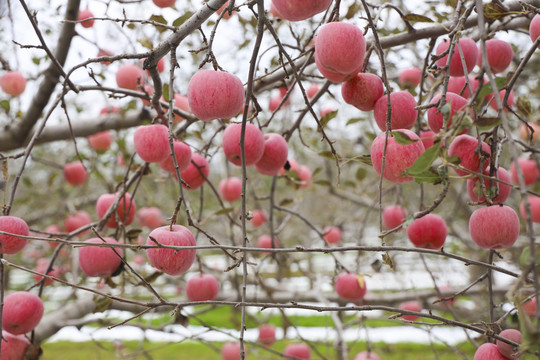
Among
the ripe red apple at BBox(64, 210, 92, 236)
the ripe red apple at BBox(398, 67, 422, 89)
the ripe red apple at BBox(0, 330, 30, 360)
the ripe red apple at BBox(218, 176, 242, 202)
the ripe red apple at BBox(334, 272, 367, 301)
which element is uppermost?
the ripe red apple at BBox(398, 67, 422, 89)

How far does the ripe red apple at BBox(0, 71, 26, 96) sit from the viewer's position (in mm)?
1827

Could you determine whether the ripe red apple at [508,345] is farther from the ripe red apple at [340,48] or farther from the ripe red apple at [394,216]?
the ripe red apple at [394,216]

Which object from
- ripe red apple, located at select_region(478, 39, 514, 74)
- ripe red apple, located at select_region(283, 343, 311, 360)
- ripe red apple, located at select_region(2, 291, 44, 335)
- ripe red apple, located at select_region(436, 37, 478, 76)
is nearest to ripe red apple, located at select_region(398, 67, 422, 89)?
ripe red apple, located at select_region(478, 39, 514, 74)

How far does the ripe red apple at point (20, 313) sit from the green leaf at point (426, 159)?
0.89 meters

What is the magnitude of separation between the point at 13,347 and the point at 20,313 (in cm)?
15

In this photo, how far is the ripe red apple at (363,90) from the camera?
890 millimetres

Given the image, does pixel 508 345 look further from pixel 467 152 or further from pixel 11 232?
pixel 11 232

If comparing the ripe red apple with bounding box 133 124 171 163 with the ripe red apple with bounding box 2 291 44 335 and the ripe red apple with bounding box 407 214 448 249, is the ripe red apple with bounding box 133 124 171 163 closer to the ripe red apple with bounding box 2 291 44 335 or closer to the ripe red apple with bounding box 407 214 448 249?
the ripe red apple with bounding box 2 291 44 335

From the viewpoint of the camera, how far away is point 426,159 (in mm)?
615

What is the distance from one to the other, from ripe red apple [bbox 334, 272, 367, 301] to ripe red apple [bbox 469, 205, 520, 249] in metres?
0.58

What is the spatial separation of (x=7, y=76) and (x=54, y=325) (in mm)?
993

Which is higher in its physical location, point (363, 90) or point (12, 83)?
point (12, 83)

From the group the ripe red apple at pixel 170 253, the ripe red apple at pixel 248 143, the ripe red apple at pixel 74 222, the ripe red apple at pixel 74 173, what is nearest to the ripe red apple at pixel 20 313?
the ripe red apple at pixel 170 253

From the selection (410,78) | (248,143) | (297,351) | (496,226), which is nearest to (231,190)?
(297,351)
